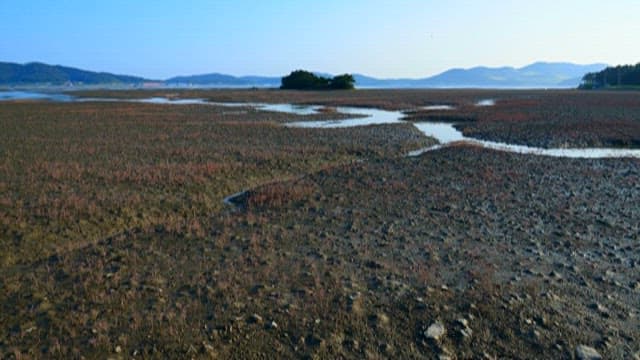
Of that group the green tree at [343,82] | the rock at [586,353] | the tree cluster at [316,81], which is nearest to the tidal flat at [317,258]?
the rock at [586,353]

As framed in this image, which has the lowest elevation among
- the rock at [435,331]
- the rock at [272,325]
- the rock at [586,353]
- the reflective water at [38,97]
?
the rock at [586,353]

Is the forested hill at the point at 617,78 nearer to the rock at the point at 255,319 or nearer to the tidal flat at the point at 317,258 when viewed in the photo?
the tidal flat at the point at 317,258

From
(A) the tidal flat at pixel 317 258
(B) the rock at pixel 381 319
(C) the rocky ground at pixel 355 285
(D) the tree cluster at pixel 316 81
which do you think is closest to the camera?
(C) the rocky ground at pixel 355 285

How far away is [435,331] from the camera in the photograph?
855 centimetres

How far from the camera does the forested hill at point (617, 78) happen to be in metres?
146

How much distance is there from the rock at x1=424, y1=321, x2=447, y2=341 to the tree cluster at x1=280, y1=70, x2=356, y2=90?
5538 inches

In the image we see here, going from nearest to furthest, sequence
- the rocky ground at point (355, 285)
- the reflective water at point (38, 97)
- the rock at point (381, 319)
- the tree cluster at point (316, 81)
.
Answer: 1. the rocky ground at point (355, 285)
2. the rock at point (381, 319)
3. the reflective water at point (38, 97)
4. the tree cluster at point (316, 81)

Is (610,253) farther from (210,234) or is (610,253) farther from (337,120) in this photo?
(337,120)

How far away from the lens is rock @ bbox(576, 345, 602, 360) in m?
7.82

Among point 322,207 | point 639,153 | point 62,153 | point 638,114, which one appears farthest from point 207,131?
point 638,114

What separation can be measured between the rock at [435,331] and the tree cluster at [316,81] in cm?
14066

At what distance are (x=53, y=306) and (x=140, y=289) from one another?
156 cm

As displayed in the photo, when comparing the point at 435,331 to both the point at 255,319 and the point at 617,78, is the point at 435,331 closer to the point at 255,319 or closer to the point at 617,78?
the point at 255,319

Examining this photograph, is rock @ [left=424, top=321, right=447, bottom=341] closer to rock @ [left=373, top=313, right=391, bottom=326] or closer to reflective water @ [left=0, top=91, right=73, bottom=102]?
rock @ [left=373, top=313, right=391, bottom=326]
